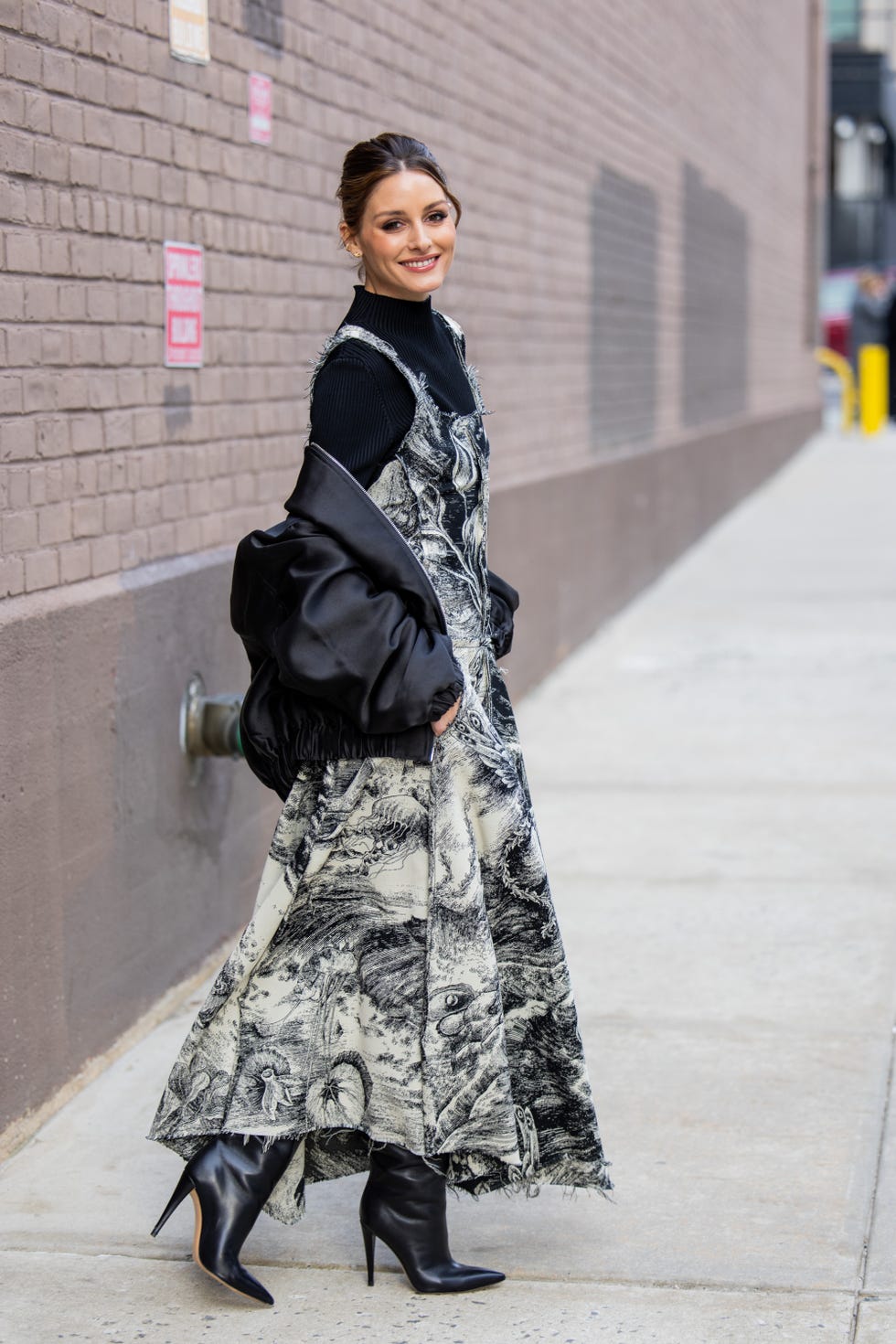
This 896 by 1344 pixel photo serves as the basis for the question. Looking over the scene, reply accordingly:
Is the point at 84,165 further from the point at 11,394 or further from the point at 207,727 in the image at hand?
the point at 207,727

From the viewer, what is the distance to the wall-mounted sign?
186 inches

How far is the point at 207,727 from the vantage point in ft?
15.9

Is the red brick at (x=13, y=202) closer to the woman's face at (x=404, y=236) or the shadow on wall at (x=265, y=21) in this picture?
the woman's face at (x=404, y=236)

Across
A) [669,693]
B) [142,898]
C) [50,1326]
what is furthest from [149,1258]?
[669,693]

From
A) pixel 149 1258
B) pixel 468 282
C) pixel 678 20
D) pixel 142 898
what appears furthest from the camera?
pixel 678 20

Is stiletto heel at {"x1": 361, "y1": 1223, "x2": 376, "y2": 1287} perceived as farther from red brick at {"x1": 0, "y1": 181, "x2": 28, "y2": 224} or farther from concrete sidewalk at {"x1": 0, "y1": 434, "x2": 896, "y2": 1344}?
red brick at {"x1": 0, "y1": 181, "x2": 28, "y2": 224}

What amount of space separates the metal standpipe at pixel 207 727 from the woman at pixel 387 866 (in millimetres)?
1623

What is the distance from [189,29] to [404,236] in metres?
2.05

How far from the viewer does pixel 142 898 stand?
15.0ft

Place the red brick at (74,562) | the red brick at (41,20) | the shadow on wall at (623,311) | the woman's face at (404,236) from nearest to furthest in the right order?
the woman's face at (404,236) → the red brick at (41,20) → the red brick at (74,562) → the shadow on wall at (623,311)

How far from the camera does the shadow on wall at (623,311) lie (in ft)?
34.6

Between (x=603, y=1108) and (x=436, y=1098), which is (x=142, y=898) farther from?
(x=436, y=1098)

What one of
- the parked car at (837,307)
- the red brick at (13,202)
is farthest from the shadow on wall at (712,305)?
the parked car at (837,307)

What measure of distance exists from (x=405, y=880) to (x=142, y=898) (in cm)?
161
